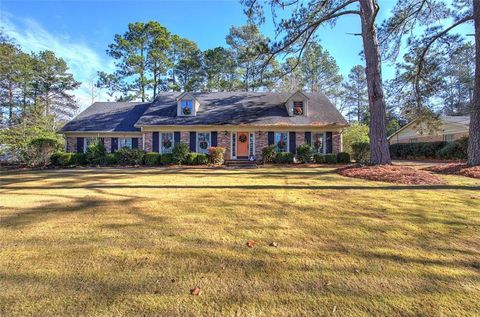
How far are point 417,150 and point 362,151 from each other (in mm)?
10846

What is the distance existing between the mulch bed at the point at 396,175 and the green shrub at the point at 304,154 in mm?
5810

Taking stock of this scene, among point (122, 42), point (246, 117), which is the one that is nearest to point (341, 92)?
point (246, 117)

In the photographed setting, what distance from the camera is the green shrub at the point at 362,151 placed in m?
14.9

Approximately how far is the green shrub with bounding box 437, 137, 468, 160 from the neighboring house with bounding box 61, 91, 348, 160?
25.4 feet

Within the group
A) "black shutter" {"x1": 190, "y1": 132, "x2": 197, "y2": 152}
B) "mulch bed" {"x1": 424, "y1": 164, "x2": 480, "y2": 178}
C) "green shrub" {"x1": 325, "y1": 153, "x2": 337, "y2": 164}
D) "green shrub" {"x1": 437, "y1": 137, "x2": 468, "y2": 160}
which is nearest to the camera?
"mulch bed" {"x1": 424, "y1": 164, "x2": 480, "y2": 178}

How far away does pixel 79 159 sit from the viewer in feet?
48.0

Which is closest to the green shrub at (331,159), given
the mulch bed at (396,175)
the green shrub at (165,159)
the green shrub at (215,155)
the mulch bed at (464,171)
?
the mulch bed at (464,171)

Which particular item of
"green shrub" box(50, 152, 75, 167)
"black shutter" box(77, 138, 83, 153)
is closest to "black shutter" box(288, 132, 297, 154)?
"green shrub" box(50, 152, 75, 167)

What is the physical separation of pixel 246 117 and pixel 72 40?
15004 millimetres

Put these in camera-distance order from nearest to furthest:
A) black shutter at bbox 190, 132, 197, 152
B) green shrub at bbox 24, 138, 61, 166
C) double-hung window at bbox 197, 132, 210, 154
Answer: green shrub at bbox 24, 138, 61, 166
black shutter at bbox 190, 132, 197, 152
double-hung window at bbox 197, 132, 210, 154

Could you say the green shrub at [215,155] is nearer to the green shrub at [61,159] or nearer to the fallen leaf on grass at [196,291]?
the green shrub at [61,159]

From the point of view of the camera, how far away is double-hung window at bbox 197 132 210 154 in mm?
16922

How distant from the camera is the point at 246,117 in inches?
679

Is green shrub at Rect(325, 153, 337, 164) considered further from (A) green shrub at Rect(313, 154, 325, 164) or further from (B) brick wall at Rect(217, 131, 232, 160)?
(B) brick wall at Rect(217, 131, 232, 160)
